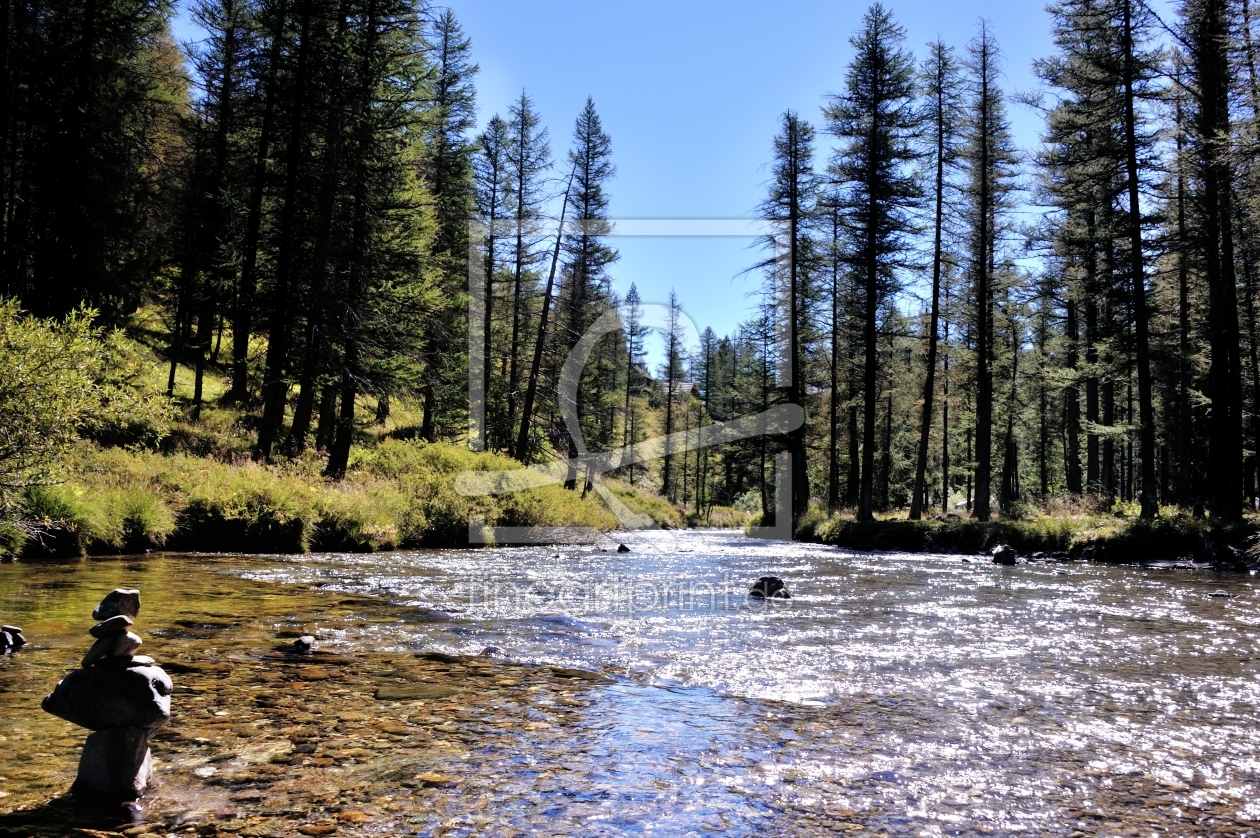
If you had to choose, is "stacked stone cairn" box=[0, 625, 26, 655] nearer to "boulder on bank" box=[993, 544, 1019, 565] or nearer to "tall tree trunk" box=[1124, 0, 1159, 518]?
"boulder on bank" box=[993, 544, 1019, 565]

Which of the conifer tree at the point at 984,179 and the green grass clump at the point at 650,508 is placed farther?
the green grass clump at the point at 650,508

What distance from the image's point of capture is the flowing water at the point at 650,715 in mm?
3379

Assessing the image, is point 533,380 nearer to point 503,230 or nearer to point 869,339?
point 503,230

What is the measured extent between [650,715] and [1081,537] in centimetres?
1668

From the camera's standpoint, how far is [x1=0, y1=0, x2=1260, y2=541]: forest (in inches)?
766

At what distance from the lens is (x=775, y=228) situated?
31.0 metres

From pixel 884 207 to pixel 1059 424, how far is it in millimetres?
28694

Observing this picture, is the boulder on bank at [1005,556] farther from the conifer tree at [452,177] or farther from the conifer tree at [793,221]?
the conifer tree at [452,177]

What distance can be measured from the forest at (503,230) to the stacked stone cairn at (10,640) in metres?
3.07

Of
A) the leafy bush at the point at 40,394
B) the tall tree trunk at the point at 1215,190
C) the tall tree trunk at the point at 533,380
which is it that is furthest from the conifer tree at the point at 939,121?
the leafy bush at the point at 40,394

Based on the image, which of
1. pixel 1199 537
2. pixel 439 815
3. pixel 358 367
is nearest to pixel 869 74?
pixel 1199 537

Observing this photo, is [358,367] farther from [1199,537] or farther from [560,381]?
[1199,537]

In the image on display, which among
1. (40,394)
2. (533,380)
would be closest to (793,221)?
(533,380)

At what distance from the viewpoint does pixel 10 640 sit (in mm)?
5488
